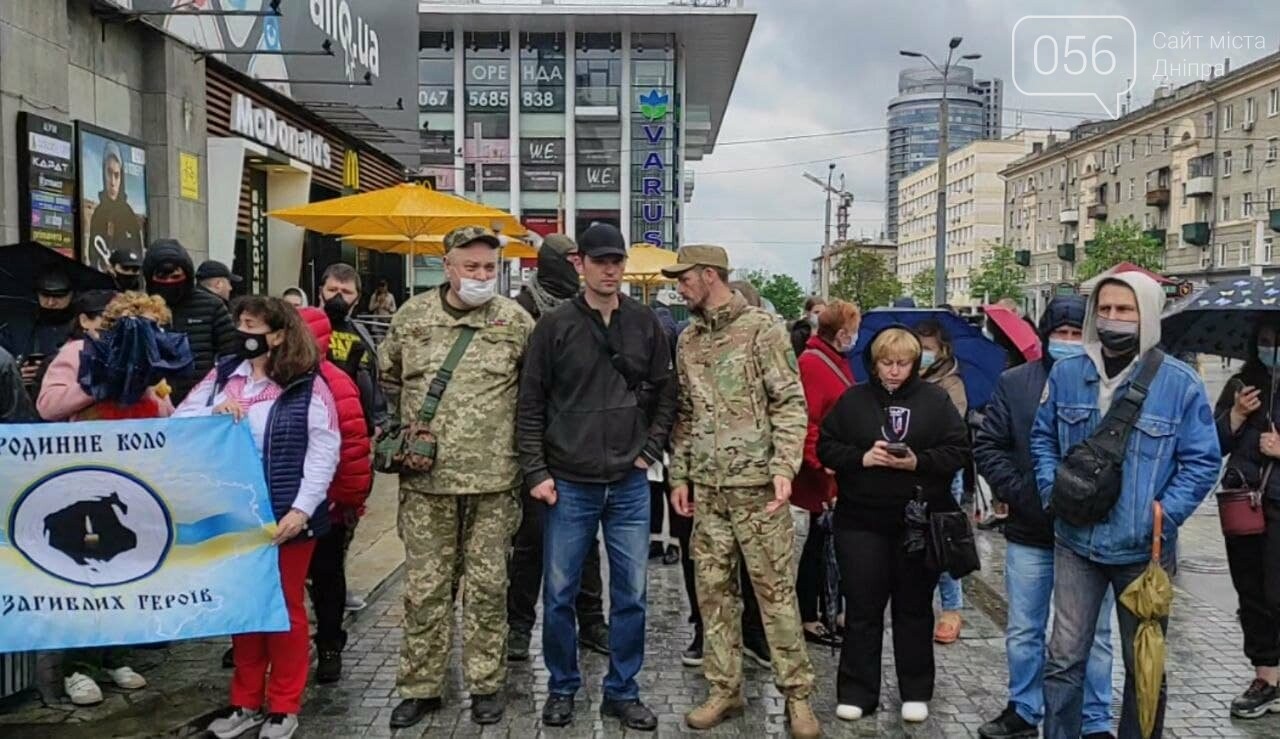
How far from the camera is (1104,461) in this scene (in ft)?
12.5

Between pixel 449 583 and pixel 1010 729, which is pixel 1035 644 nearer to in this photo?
pixel 1010 729

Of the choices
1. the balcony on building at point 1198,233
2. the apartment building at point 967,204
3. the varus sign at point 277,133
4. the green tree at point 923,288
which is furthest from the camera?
the apartment building at point 967,204

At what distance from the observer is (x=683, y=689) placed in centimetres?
532

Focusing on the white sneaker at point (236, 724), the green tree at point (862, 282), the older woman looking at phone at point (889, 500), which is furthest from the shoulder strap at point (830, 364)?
the green tree at point (862, 282)

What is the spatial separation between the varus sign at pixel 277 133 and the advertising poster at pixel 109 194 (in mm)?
2318

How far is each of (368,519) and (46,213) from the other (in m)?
3.50

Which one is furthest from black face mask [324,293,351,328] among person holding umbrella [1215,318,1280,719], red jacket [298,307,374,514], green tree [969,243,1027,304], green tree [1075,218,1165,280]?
green tree [969,243,1027,304]

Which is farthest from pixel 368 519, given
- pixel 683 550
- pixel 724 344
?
pixel 724 344

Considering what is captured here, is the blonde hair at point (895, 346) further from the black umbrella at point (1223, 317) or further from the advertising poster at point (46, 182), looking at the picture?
the advertising poster at point (46, 182)

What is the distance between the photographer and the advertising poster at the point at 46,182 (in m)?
8.45

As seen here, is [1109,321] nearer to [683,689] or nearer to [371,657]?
[683,689]

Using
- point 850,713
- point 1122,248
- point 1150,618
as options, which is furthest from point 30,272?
point 1122,248

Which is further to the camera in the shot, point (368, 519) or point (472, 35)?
point (472, 35)

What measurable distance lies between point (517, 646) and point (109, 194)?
20.5 feet
